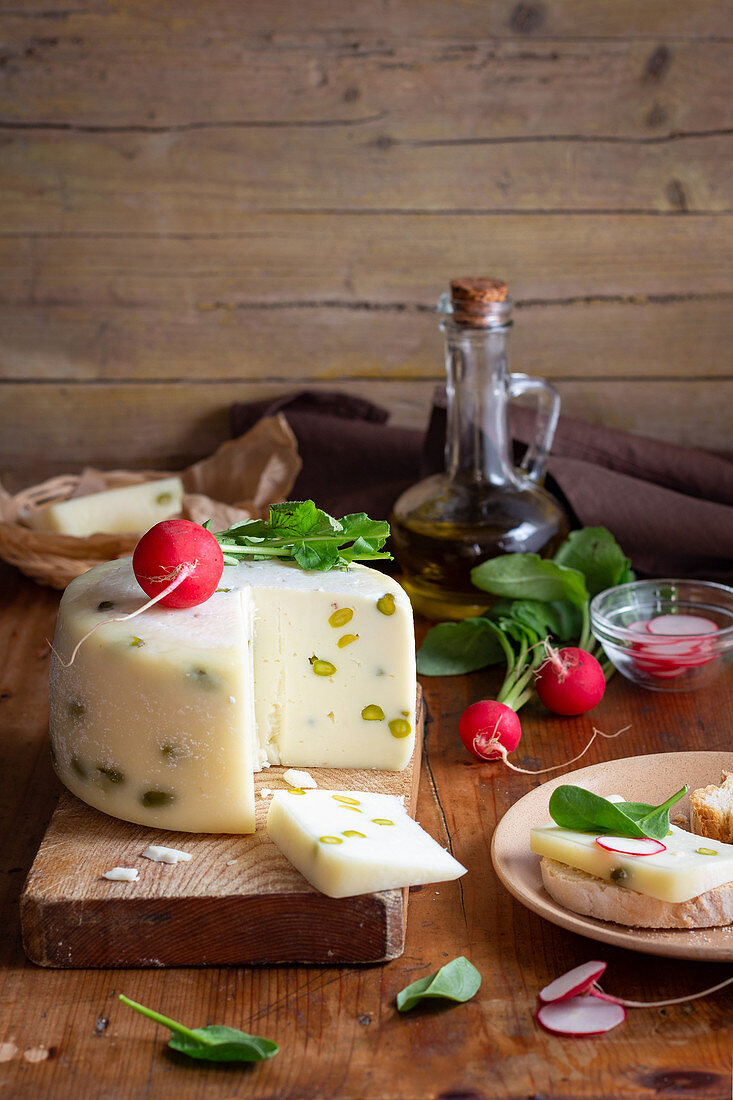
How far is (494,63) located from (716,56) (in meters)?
0.43

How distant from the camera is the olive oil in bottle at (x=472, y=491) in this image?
1.68 meters

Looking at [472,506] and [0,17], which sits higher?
[0,17]

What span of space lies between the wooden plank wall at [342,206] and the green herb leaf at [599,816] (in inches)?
54.9

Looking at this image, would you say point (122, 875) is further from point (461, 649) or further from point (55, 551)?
point (55, 551)

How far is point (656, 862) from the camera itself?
0.95 m

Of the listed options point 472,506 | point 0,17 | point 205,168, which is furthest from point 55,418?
point 472,506

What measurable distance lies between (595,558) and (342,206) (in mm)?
949

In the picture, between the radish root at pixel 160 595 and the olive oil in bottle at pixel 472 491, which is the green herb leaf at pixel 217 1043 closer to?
the radish root at pixel 160 595

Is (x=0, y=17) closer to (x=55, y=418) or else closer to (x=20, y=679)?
(x=55, y=418)

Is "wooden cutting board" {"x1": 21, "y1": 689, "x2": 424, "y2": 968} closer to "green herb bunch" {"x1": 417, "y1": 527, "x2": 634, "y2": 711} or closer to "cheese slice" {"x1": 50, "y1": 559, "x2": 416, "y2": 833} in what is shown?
"cheese slice" {"x1": 50, "y1": 559, "x2": 416, "y2": 833}

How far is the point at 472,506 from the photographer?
1731 millimetres

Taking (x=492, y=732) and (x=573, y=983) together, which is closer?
(x=573, y=983)

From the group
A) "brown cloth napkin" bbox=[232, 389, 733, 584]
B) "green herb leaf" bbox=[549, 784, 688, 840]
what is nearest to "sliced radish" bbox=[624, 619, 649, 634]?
"brown cloth napkin" bbox=[232, 389, 733, 584]

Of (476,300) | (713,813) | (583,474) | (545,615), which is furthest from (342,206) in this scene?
(713,813)
